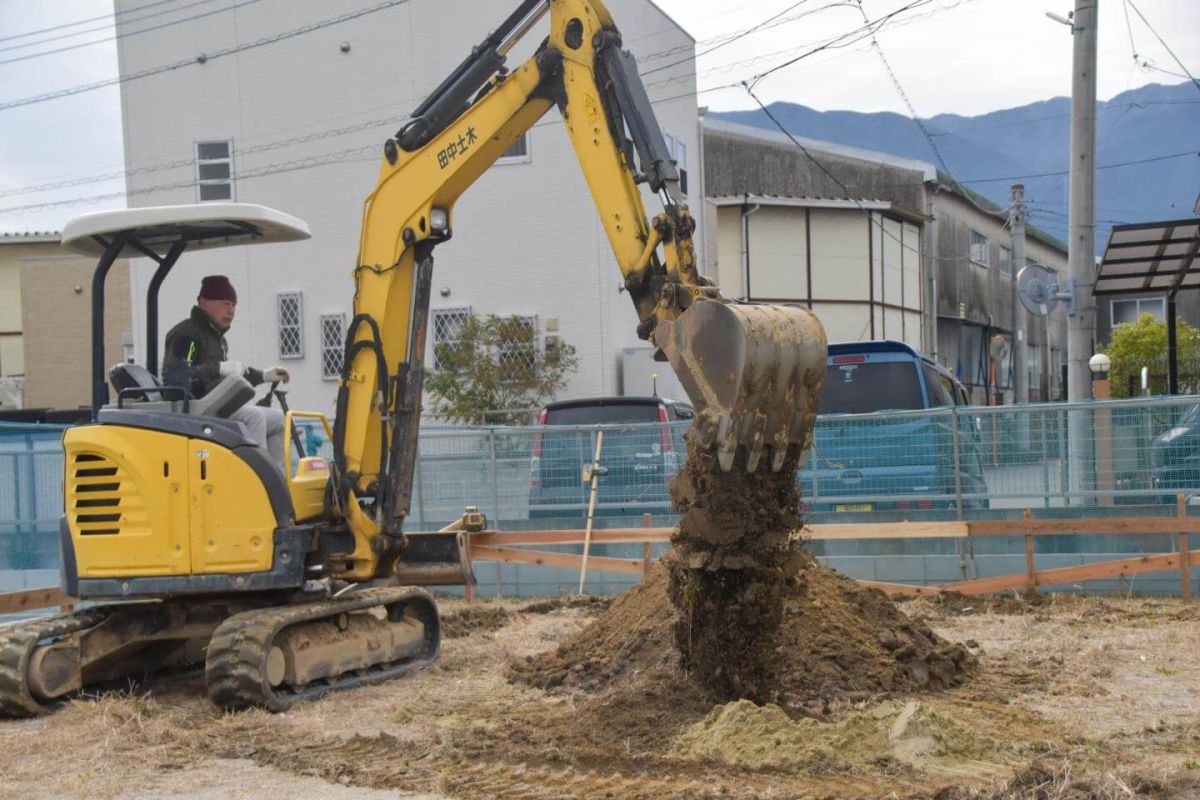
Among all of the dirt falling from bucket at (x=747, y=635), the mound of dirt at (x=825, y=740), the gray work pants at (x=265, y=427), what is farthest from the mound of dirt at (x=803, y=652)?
the gray work pants at (x=265, y=427)

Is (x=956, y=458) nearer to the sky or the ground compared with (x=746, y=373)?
nearer to the ground

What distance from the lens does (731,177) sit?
38000 mm

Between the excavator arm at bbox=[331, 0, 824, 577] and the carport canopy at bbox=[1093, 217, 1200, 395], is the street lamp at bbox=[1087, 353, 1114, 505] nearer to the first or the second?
the carport canopy at bbox=[1093, 217, 1200, 395]

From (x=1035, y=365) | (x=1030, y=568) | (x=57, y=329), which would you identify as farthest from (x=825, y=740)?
(x=1035, y=365)

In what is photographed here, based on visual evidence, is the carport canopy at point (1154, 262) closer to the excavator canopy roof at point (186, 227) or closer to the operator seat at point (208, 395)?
the excavator canopy roof at point (186, 227)

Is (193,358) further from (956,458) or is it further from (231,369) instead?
(956,458)

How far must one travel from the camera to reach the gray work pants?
8.79 meters

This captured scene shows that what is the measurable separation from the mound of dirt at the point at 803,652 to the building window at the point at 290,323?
17.7m

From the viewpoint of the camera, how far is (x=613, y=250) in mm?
8078

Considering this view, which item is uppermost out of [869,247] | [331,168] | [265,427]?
[331,168]

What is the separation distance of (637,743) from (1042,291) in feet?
35.1

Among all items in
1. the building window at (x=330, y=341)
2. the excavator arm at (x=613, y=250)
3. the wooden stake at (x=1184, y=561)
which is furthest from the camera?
the building window at (x=330, y=341)

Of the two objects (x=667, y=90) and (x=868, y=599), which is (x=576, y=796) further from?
(x=667, y=90)

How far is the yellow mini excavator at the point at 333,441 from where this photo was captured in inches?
308
